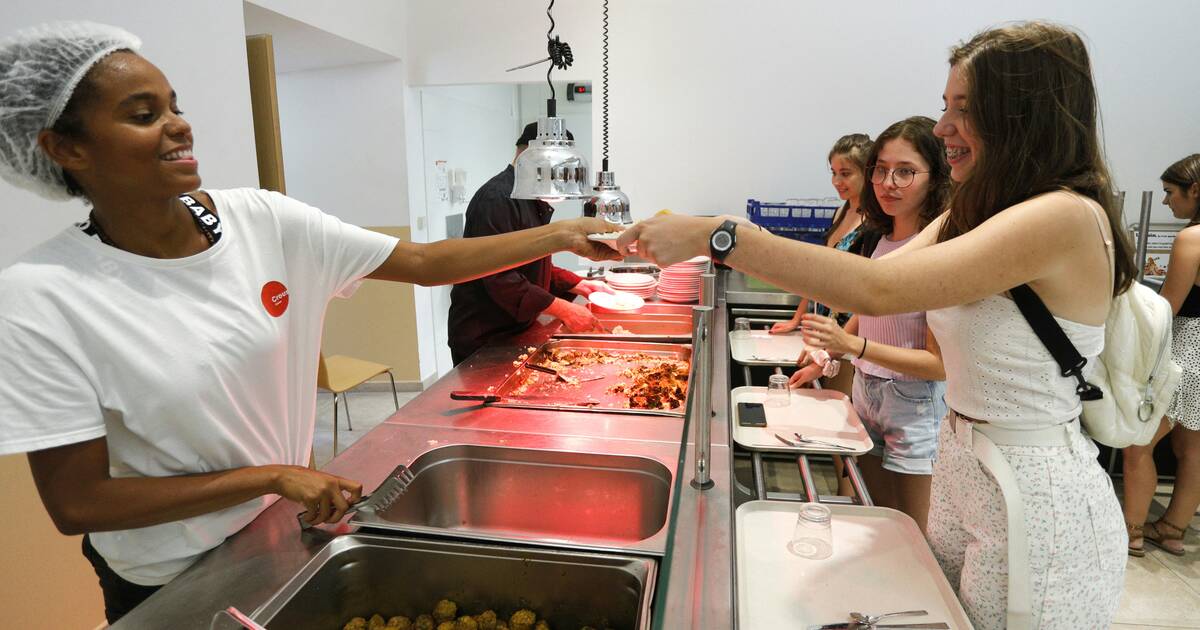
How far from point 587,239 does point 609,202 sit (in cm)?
30

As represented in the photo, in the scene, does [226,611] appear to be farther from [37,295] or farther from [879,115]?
[879,115]

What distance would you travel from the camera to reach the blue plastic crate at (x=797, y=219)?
4141 millimetres

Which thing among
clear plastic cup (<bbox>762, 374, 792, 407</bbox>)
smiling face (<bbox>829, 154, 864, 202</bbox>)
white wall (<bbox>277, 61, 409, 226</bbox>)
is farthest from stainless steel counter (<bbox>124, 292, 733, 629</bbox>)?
white wall (<bbox>277, 61, 409, 226</bbox>)

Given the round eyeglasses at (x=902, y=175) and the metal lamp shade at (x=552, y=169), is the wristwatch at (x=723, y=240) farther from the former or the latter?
the round eyeglasses at (x=902, y=175)

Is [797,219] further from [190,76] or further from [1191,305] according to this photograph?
[190,76]

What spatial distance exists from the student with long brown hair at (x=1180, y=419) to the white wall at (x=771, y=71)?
1.44 metres

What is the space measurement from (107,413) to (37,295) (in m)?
0.21

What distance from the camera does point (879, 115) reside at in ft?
14.8

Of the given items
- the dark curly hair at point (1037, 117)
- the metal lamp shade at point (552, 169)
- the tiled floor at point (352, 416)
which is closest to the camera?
the dark curly hair at point (1037, 117)

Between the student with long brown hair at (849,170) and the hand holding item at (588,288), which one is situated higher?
Answer: the student with long brown hair at (849,170)

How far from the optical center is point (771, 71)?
463cm

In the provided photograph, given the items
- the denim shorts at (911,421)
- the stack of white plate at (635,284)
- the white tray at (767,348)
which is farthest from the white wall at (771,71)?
the denim shorts at (911,421)

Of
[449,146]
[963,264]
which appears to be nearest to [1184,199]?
[963,264]

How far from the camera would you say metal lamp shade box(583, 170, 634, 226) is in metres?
2.07
